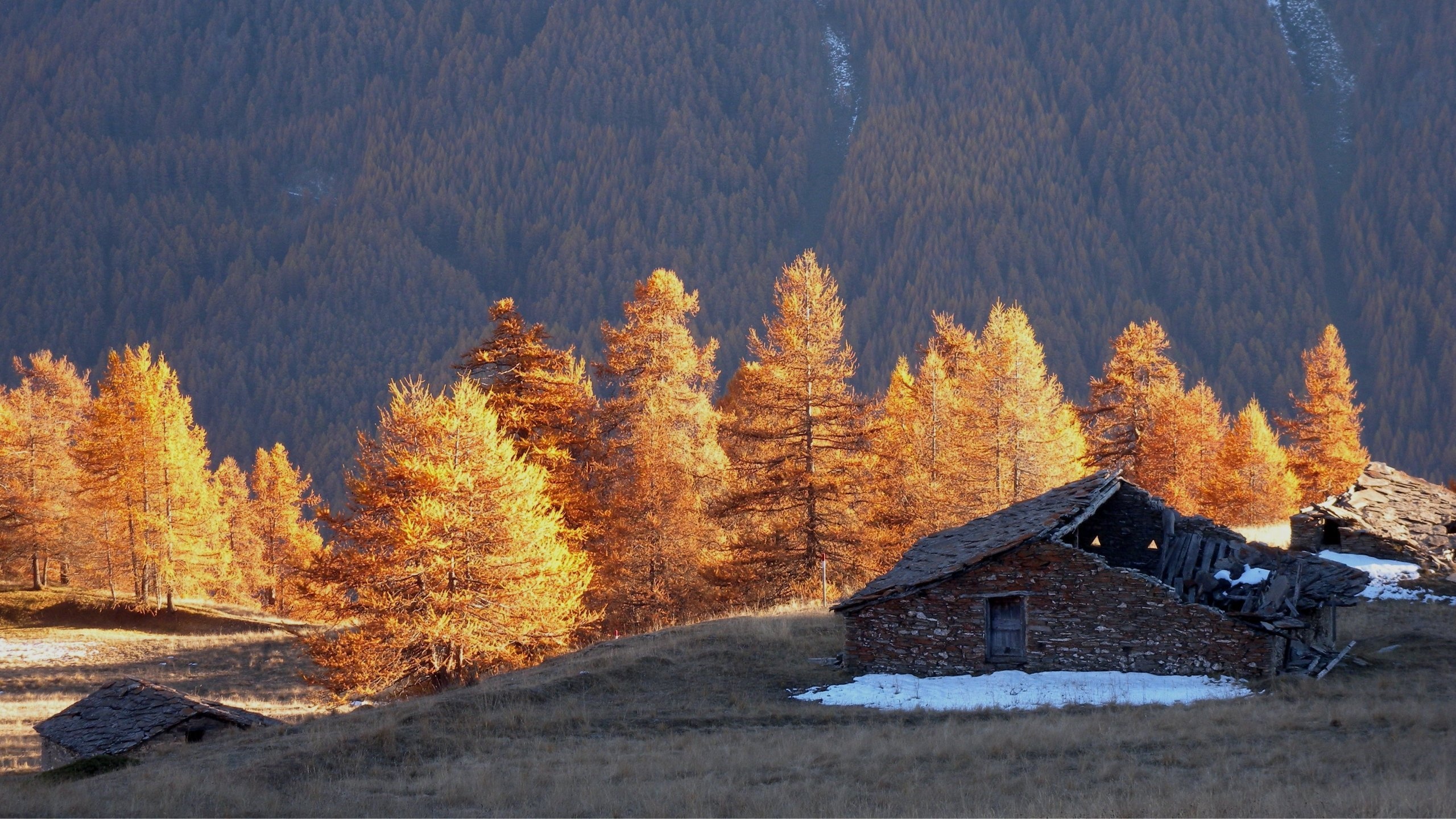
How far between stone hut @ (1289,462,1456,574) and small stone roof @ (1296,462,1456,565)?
0.02m

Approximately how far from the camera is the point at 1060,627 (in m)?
22.8

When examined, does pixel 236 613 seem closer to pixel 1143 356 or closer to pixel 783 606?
pixel 783 606

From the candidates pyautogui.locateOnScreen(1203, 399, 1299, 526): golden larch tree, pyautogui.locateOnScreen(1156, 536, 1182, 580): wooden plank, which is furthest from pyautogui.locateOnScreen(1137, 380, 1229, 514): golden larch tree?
pyautogui.locateOnScreen(1156, 536, 1182, 580): wooden plank

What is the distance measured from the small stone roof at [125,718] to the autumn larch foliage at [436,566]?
3063 millimetres

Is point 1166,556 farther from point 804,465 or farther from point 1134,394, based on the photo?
point 1134,394

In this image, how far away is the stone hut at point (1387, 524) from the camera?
32000 millimetres

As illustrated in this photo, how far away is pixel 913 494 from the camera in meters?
41.1

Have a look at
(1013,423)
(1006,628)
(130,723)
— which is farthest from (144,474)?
(1006,628)

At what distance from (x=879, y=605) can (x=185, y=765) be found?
13.2 metres

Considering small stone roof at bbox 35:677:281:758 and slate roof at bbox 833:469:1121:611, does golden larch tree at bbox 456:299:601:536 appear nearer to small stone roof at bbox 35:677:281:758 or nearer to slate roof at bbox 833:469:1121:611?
small stone roof at bbox 35:677:281:758

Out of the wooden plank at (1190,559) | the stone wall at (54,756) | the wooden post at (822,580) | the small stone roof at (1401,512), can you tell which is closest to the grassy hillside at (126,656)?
the stone wall at (54,756)

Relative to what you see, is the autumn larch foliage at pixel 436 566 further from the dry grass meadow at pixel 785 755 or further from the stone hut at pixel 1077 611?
the stone hut at pixel 1077 611

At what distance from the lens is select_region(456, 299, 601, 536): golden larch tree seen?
39.1 metres

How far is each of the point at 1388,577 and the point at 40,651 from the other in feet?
151
